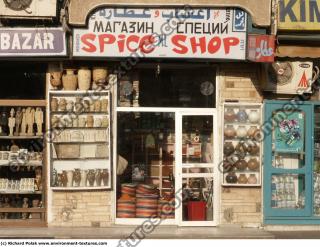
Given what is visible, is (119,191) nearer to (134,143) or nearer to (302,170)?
(134,143)

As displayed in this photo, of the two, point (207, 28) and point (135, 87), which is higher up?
point (207, 28)

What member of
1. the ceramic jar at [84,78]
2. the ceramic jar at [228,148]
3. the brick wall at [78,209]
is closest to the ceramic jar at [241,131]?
the ceramic jar at [228,148]

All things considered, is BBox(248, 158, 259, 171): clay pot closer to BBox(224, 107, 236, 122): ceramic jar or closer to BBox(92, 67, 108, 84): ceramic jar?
BBox(224, 107, 236, 122): ceramic jar

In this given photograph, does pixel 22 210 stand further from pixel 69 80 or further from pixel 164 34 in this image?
pixel 164 34

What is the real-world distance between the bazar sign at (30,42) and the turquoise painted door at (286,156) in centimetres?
376

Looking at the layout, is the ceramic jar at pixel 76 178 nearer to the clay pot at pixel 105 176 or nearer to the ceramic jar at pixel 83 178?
the ceramic jar at pixel 83 178

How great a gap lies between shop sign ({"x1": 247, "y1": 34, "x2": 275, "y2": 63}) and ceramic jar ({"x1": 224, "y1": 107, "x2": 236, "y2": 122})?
3.47ft

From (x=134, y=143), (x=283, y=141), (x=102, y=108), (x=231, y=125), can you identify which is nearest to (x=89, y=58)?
(x=102, y=108)

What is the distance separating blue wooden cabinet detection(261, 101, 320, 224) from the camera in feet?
36.3

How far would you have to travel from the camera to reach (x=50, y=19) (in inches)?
414

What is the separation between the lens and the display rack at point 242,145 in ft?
36.2

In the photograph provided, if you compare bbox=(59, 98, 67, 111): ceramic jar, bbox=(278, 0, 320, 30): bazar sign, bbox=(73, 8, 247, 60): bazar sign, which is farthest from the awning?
bbox=(59, 98, 67, 111): ceramic jar

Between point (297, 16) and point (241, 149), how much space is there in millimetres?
2503

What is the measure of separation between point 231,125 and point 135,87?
1.84 meters
